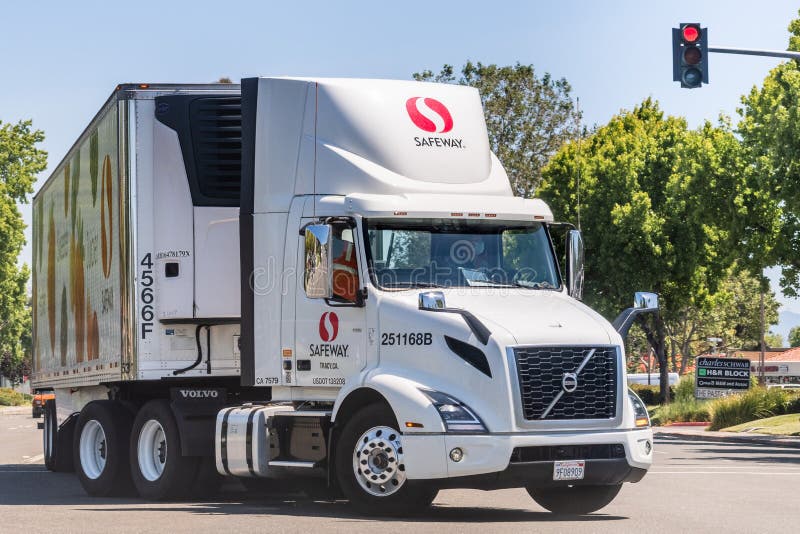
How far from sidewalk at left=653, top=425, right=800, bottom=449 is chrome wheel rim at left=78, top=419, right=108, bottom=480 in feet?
64.5

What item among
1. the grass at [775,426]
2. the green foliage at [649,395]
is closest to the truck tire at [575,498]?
the grass at [775,426]

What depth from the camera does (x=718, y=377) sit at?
143ft

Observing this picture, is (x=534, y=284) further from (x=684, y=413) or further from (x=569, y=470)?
(x=684, y=413)

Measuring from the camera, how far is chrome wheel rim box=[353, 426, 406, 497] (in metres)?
12.5

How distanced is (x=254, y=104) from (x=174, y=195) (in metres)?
1.68

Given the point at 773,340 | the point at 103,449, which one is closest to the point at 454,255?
the point at 103,449

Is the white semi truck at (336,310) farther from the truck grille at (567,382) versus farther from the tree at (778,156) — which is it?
the tree at (778,156)

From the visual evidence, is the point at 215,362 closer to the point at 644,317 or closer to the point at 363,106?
the point at 363,106

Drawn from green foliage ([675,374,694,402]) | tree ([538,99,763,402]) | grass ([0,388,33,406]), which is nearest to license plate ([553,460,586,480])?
green foliage ([675,374,694,402])

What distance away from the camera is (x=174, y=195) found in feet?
51.3

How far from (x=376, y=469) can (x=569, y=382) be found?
1.92 metres

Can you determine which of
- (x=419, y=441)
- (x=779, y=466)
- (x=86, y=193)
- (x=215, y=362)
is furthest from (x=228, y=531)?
(x=779, y=466)

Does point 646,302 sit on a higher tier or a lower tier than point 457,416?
higher

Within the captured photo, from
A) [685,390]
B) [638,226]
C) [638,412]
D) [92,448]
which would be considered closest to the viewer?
[638,412]
